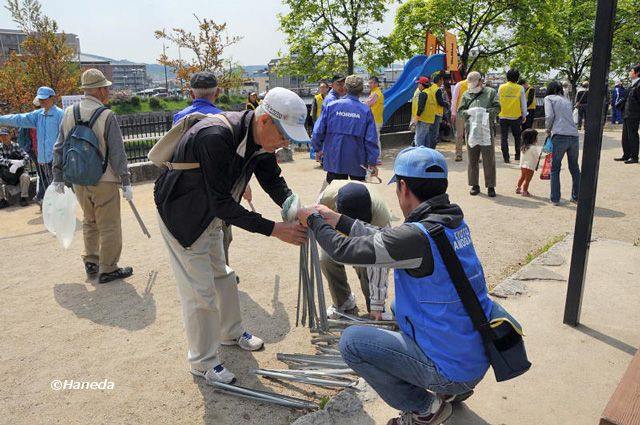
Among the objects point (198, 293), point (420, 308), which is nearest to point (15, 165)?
point (198, 293)

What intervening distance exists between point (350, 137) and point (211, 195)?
3106 mm

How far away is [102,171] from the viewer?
4.52m

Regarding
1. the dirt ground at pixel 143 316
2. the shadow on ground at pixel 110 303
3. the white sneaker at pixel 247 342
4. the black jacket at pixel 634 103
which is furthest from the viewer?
the black jacket at pixel 634 103

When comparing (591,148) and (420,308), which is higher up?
(591,148)

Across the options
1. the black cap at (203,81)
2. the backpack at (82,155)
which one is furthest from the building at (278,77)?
the backpack at (82,155)

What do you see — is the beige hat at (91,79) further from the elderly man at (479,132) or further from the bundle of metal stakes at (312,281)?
the elderly man at (479,132)

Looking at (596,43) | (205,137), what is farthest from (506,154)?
(205,137)

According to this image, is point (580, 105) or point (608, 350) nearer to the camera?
point (608, 350)

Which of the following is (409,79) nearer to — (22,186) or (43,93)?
(22,186)

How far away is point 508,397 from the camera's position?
2773 millimetres

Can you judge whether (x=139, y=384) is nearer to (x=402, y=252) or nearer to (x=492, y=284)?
(x=402, y=252)

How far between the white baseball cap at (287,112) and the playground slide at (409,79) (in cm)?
1125

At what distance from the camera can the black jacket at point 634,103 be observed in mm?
9516

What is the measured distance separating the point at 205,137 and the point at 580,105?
602 inches
